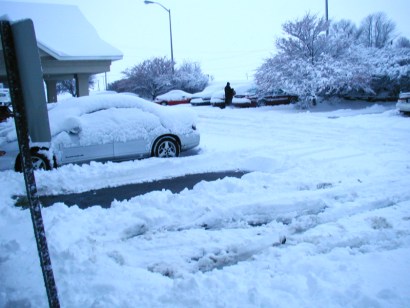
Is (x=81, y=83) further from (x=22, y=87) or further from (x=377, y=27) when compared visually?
(x=377, y=27)

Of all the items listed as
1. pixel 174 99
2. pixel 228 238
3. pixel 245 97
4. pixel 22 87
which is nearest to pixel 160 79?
pixel 174 99

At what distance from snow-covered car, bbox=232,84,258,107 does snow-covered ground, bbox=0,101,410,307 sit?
50.6ft

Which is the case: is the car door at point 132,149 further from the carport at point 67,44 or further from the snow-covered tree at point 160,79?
the snow-covered tree at point 160,79

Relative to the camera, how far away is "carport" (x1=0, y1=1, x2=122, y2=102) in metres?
13.8

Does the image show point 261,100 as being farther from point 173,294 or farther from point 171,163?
point 173,294

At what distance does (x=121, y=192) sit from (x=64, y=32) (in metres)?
12.0

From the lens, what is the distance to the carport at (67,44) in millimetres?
13758

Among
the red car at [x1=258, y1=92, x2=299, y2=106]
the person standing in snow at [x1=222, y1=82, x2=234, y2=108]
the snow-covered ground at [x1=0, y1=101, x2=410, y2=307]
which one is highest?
the person standing in snow at [x1=222, y1=82, x2=234, y2=108]

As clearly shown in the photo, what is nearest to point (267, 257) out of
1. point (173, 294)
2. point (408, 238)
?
point (173, 294)

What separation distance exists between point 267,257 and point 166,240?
1.27 meters

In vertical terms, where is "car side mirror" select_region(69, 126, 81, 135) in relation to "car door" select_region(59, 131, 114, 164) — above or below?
above

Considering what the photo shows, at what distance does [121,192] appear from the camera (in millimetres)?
6348

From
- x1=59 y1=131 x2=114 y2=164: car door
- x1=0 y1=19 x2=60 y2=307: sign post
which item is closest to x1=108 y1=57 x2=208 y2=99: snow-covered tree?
x1=59 y1=131 x2=114 y2=164: car door

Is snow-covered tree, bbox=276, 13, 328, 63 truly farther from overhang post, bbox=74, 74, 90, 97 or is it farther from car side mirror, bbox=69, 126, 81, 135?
car side mirror, bbox=69, 126, 81, 135
